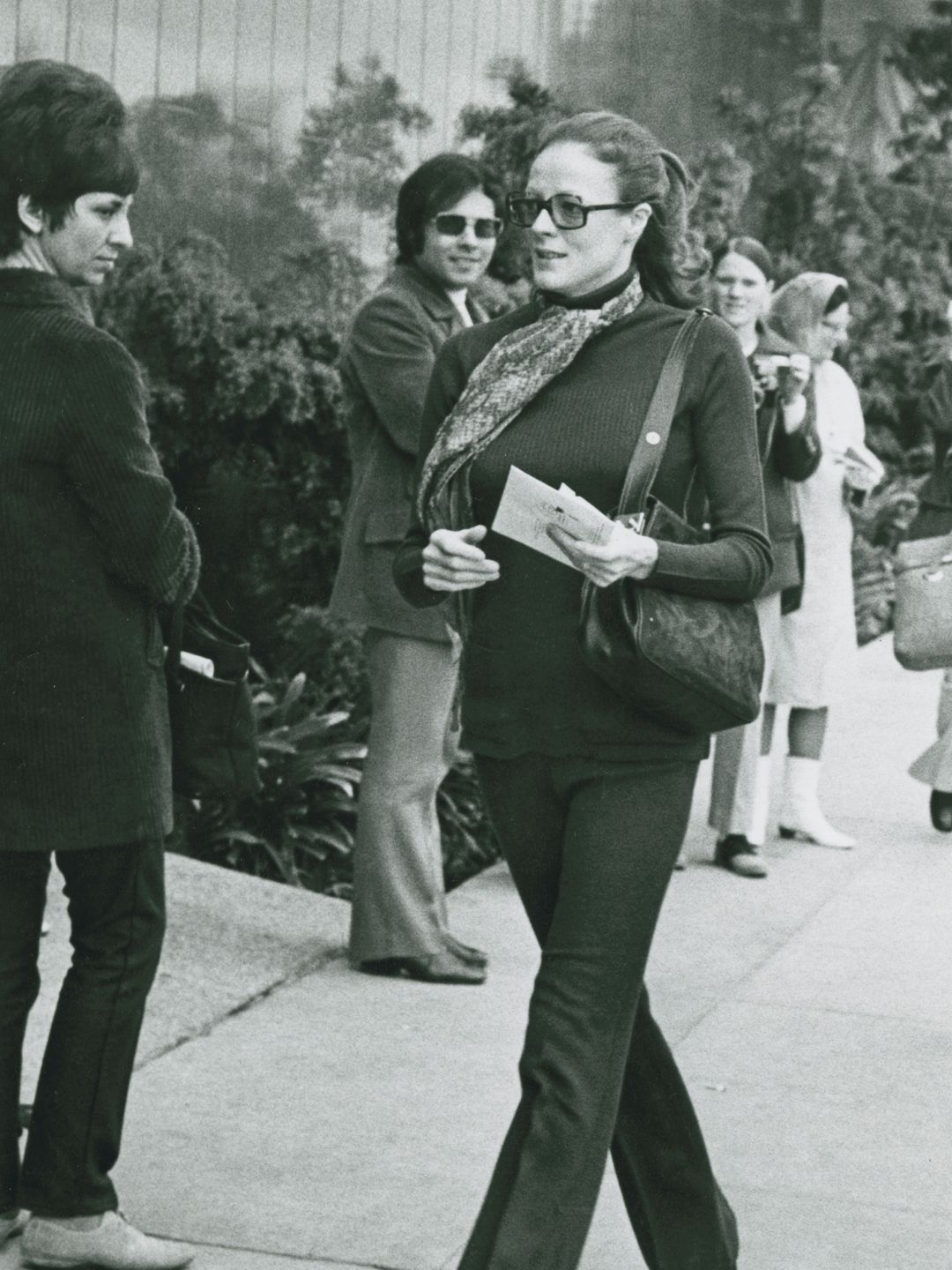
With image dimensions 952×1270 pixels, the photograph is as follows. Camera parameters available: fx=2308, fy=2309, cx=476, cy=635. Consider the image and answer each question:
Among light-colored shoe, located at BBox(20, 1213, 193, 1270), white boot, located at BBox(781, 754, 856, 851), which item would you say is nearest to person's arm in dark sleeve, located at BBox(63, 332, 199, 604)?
light-colored shoe, located at BBox(20, 1213, 193, 1270)

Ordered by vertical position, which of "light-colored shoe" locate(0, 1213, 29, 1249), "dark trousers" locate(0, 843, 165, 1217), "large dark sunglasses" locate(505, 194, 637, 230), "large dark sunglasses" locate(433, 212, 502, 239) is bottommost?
"light-colored shoe" locate(0, 1213, 29, 1249)

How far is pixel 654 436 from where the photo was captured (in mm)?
3674

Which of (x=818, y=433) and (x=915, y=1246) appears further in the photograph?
(x=818, y=433)

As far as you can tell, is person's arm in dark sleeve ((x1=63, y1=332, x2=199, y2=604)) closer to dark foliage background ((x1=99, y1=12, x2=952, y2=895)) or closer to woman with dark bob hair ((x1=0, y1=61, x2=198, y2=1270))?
woman with dark bob hair ((x1=0, y1=61, x2=198, y2=1270))

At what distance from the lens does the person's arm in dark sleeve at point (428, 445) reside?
396cm

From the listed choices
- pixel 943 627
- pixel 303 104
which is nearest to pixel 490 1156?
pixel 943 627

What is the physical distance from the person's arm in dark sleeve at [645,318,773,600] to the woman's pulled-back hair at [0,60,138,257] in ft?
3.52

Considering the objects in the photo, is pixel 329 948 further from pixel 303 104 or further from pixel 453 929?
pixel 303 104

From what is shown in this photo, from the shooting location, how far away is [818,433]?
8008 mm

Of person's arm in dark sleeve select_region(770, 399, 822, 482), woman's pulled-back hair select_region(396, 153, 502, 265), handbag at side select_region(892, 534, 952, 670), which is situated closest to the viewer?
handbag at side select_region(892, 534, 952, 670)

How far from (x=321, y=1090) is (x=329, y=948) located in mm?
1230

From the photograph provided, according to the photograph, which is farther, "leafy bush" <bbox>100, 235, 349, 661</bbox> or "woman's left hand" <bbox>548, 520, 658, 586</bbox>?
"leafy bush" <bbox>100, 235, 349, 661</bbox>

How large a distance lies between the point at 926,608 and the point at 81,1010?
87.5 inches

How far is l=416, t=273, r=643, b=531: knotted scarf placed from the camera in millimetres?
3777
